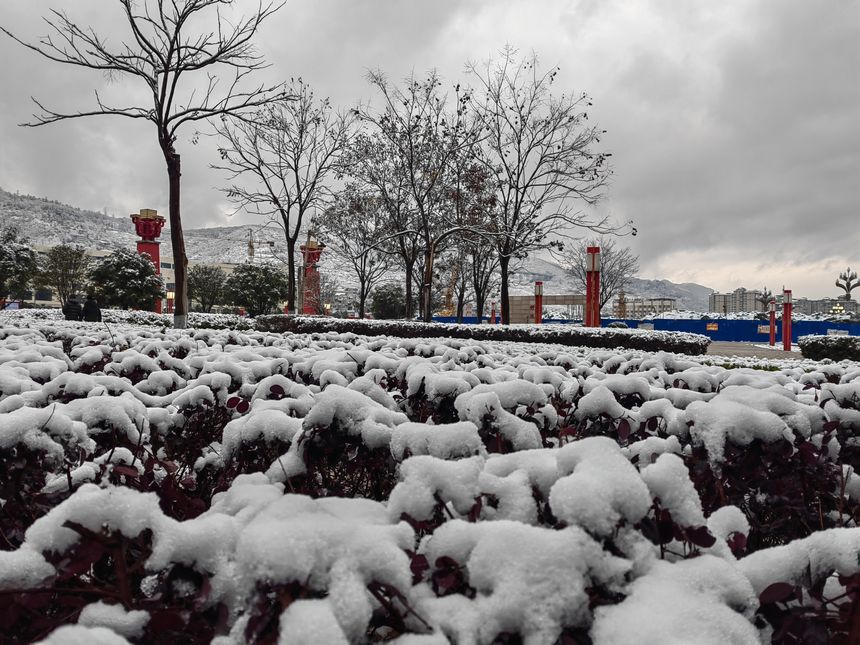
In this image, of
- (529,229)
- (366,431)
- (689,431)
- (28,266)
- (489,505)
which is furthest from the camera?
(28,266)

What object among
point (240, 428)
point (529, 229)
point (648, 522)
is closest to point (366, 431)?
point (240, 428)

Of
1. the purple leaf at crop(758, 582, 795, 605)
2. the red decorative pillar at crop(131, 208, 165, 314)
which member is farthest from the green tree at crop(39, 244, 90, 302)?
the purple leaf at crop(758, 582, 795, 605)

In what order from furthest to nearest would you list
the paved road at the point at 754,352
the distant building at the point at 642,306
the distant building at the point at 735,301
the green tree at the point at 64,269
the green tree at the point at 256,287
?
the distant building at the point at 735,301 < the distant building at the point at 642,306 < the green tree at the point at 64,269 < the green tree at the point at 256,287 < the paved road at the point at 754,352

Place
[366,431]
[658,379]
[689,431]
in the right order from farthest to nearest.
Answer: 1. [658,379]
2. [689,431]
3. [366,431]

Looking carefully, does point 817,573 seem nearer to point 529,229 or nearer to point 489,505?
point 489,505

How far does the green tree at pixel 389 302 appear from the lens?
6106 centimetres

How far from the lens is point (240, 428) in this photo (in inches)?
71.5

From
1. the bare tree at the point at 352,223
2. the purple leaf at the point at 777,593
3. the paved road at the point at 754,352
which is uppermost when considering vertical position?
the bare tree at the point at 352,223

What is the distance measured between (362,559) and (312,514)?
158 mm

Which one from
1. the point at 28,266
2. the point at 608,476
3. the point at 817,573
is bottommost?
the point at 817,573

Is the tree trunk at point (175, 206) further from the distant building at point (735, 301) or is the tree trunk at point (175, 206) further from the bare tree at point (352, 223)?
the distant building at point (735, 301)

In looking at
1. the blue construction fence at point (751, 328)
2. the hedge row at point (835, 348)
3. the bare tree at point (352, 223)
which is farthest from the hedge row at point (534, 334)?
the blue construction fence at point (751, 328)

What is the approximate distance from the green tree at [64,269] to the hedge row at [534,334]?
45775 millimetres

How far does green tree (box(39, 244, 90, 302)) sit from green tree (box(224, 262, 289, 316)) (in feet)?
53.4
